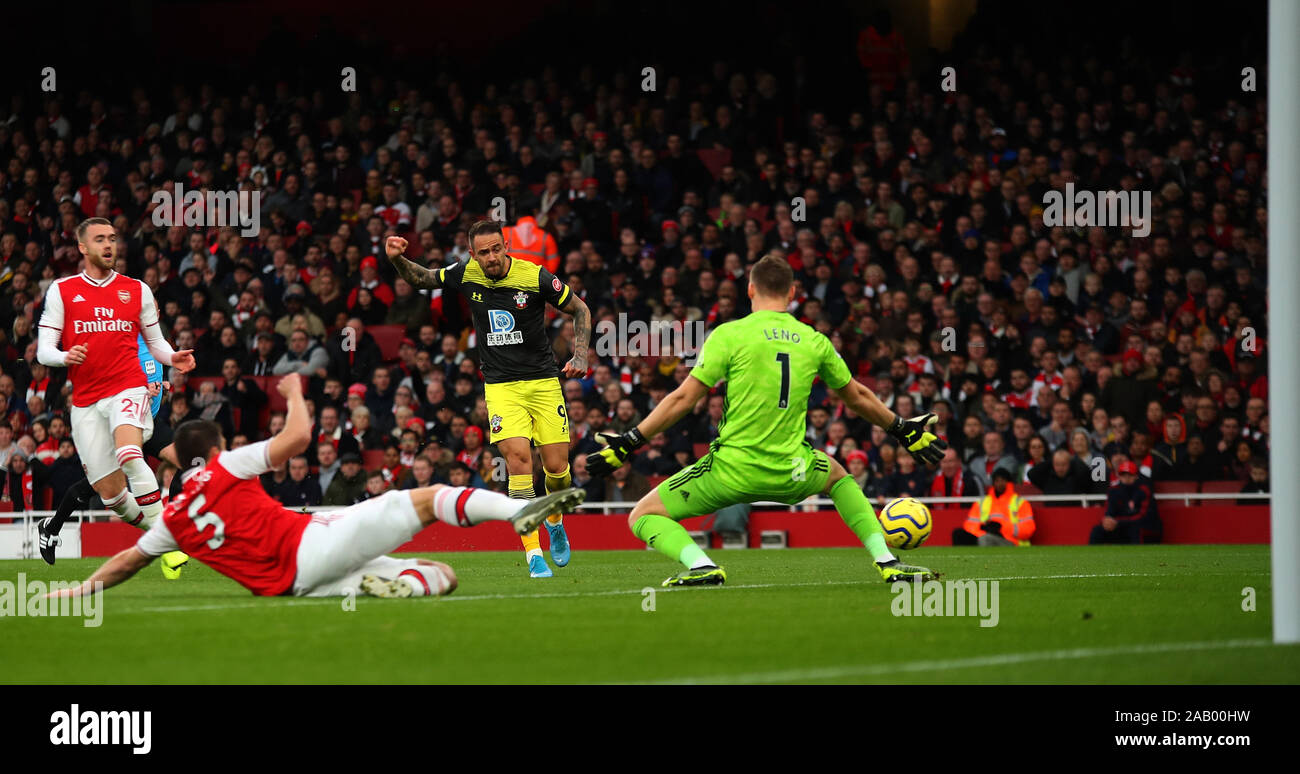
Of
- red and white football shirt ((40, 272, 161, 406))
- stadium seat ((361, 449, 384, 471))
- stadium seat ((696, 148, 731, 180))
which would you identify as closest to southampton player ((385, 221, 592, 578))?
red and white football shirt ((40, 272, 161, 406))

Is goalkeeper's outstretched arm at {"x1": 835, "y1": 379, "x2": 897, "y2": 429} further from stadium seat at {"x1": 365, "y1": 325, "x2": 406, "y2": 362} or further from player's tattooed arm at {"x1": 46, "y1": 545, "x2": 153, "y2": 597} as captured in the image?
stadium seat at {"x1": 365, "y1": 325, "x2": 406, "y2": 362}

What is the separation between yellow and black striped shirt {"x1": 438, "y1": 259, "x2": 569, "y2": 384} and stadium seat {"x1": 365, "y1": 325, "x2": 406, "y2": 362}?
9.37m

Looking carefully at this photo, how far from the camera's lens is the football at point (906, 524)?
9.48 meters

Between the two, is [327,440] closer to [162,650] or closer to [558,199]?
[558,199]

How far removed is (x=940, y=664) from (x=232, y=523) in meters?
3.68

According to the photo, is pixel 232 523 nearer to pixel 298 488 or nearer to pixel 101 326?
pixel 101 326

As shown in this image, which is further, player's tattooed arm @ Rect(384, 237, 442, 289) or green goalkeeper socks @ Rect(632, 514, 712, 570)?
player's tattooed arm @ Rect(384, 237, 442, 289)

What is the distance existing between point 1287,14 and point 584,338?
642cm

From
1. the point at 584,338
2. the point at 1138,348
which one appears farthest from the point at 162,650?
the point at 1138,348

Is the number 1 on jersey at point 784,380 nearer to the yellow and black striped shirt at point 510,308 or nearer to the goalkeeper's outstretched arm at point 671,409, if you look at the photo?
the goalkeeper's outstretched arm at point 671,409

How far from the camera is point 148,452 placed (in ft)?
42.4

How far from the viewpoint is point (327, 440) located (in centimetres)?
1844

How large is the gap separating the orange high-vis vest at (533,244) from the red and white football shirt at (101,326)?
9511 millimetres

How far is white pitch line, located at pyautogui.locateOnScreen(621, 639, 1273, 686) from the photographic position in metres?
5.26
